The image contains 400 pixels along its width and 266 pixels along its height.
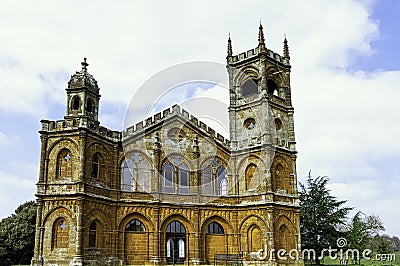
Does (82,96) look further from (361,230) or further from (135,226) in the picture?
(361,230)

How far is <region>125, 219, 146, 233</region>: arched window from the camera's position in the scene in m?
32.5

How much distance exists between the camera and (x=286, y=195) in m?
35.7

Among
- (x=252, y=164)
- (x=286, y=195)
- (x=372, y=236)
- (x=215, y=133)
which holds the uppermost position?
(x=215, y=133)

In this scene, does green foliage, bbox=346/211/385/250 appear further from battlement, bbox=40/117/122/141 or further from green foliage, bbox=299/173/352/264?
battlement, bbox=40/117/122/141

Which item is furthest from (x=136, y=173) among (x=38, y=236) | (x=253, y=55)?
(x=253, y=55)

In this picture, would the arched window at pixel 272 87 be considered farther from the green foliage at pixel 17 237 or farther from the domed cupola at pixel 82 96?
the green foliage at pixel 17 237

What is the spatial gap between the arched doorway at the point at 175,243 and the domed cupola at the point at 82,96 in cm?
1027

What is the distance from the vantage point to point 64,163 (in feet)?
99.5

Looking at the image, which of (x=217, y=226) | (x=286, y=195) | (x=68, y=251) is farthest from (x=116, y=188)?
(x=286, y=195)

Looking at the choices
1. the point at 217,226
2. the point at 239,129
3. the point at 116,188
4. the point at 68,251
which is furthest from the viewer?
the point at 239,129

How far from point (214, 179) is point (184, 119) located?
18.6ft

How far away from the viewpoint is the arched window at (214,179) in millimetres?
36031

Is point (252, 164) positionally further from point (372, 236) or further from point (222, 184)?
point (372, 236)

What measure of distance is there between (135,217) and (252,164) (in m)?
10.5
